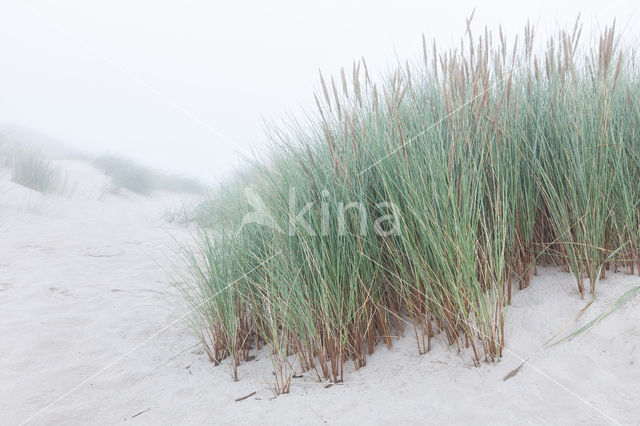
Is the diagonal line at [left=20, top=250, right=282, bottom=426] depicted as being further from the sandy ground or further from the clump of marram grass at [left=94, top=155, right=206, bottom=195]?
the clump of marram grass at [left=94, top=155, right=206, bottom=195]

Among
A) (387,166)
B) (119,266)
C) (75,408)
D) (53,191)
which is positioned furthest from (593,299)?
(53,191)

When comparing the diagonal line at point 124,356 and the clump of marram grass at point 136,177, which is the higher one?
the clump of marram grass at point 136,177

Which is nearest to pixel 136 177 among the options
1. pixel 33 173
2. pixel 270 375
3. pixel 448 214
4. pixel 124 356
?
pixel 33 173

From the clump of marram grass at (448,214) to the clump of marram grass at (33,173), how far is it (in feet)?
21.7

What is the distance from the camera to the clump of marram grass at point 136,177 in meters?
9.98

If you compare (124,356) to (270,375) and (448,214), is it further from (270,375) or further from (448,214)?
(448,214)

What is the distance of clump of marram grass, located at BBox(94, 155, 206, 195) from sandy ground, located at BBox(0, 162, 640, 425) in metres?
7.73

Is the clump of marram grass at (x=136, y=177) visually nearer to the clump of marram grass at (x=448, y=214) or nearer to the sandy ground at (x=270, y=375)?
the sandy ground at (x=270, y=375)

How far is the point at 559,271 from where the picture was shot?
1639 mm

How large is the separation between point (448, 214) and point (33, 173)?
307 inches

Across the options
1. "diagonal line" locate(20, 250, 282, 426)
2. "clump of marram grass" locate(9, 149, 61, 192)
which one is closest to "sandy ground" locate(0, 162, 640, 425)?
"diagonal line" locate(20, 250, 282, 426)

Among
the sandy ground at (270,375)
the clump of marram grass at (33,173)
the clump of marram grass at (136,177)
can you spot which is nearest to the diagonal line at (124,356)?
the sandy ground at (270,375)

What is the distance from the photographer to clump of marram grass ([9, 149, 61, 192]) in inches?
259

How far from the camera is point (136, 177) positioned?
10.4 m
